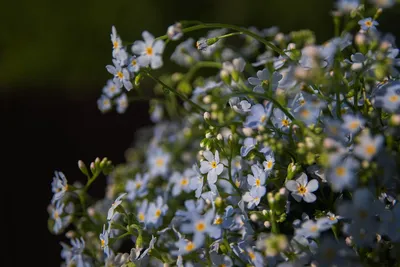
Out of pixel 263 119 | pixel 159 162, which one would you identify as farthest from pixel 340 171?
pixel 159 162

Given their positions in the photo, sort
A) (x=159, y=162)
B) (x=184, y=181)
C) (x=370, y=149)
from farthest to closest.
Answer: (x=159, y=162) < (x=184, y=181) < (x=370, y=149)

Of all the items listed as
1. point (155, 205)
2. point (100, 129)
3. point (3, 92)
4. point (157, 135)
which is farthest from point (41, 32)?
point (155, 205)

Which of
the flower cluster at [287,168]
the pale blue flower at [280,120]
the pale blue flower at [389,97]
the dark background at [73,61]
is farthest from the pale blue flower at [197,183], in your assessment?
the dark background at [73,61]

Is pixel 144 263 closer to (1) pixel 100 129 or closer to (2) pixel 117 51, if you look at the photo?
(2) pixel 117 51

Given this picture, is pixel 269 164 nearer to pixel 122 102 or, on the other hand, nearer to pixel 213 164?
pixel 213 164

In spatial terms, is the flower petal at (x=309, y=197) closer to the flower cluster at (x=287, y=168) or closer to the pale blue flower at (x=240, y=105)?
the flower cluster at (x=287, y=168)
